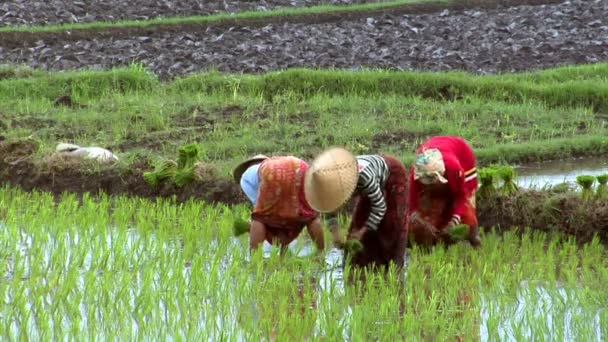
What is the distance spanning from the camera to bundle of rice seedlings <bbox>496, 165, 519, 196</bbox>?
6.46 metres

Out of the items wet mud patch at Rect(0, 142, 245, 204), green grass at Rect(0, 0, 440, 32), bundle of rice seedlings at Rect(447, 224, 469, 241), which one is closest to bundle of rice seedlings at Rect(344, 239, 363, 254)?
bundle of rice seedlings at Rect(447, 224, 469, 241)

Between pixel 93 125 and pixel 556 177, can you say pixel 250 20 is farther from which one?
pixel 556 177

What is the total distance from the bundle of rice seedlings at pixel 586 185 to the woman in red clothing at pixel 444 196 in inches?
22.9

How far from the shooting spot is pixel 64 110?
10.0 meters

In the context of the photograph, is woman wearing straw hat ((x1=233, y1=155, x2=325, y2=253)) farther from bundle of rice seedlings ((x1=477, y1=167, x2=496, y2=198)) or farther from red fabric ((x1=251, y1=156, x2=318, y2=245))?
bundle of rice seedlings ((x1=477, y1=167, x2=496, y2=198))

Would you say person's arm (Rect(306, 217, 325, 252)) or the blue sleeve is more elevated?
the blue sleeve

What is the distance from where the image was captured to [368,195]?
210 inches

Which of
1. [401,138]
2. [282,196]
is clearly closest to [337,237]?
[282,196]

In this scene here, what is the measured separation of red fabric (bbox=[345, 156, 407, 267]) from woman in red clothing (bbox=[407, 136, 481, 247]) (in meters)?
0.18

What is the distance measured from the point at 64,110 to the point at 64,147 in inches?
75.4

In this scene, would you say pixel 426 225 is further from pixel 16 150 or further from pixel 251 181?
pixel 16 150

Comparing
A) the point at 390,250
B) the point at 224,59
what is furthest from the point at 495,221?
the point at 224,59

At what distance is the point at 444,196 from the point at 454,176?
7.9 inches

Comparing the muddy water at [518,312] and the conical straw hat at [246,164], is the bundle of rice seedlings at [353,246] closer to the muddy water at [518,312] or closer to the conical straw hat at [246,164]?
the muddy water at [518,312]
